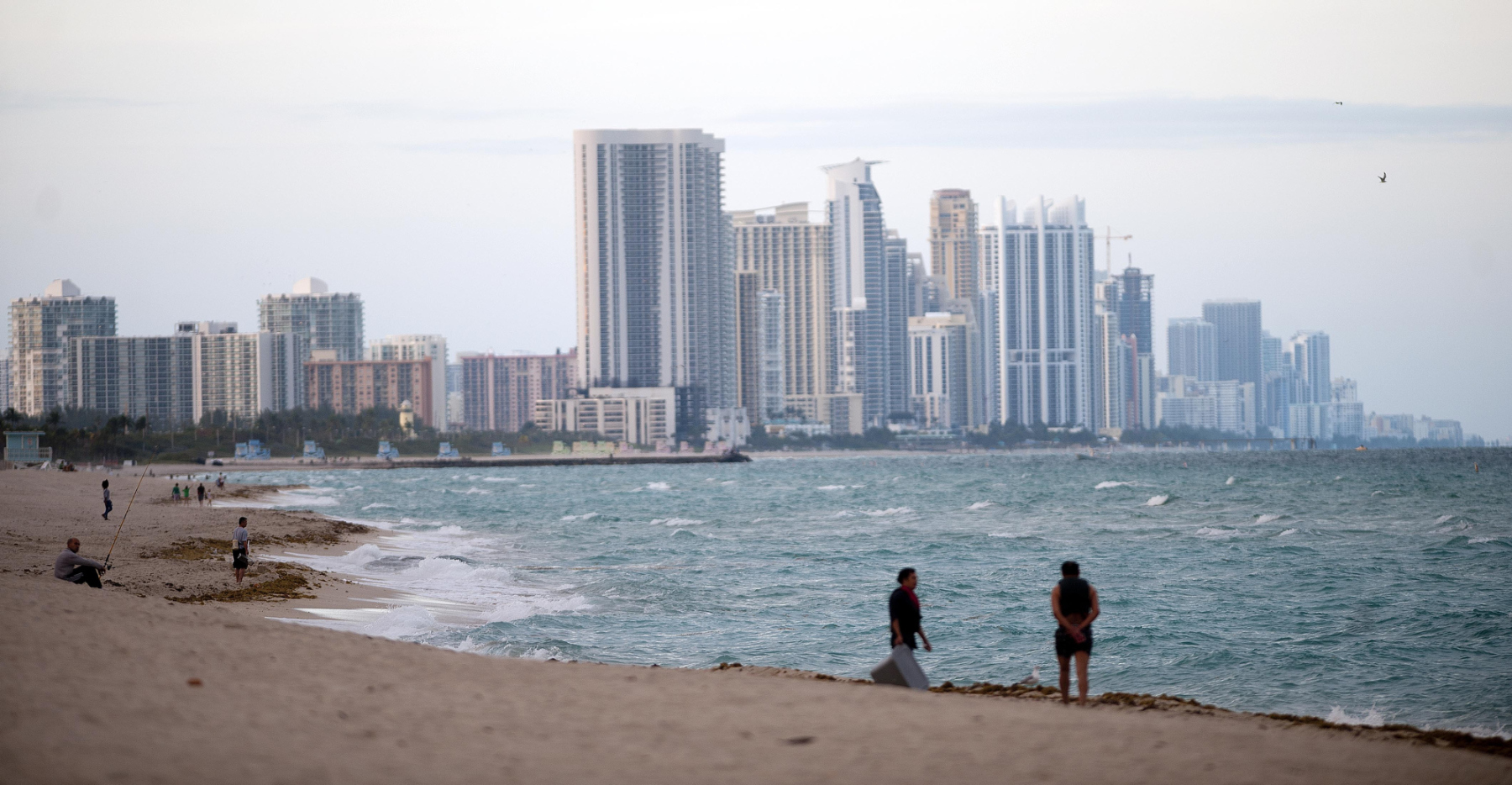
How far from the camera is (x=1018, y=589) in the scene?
28.1 meters

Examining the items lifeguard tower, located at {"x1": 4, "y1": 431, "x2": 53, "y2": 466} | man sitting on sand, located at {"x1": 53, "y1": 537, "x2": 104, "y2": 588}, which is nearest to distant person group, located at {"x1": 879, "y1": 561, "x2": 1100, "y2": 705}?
man sitting on sand, located at {"x1": 53, "y1": 537, "x2": 104, "y2": 588}

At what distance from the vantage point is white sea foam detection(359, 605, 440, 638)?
66.2 feet

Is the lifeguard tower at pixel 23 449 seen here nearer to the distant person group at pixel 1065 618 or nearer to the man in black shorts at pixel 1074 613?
the distant person group at pixel 1065 618

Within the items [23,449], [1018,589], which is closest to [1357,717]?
[1018,589]

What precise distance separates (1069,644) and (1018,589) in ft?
53.7

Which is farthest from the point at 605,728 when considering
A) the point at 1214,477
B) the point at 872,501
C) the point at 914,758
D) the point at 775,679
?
the point at 1214,477

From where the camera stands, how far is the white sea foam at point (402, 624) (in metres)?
20.2

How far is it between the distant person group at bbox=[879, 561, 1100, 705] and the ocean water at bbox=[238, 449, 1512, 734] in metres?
4.96

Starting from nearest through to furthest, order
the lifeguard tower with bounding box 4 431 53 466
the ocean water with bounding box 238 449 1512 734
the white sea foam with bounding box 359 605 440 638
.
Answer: the ocean water with bounding box 238 449 1512 734
the white sea foam with bounding box 359 605 440 638
the lifeguard tower with bounding box 4 431 53 466

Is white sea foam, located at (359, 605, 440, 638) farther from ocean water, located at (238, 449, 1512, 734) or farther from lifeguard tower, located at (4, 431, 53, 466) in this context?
lifeguard tower, located at (4, 431, 53, 466)

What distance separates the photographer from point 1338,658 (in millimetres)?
19062

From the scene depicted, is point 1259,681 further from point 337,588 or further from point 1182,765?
point 337,588

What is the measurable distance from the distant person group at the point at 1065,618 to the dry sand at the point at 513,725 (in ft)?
1.55

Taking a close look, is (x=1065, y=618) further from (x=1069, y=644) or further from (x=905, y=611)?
(x=905, y=611)
